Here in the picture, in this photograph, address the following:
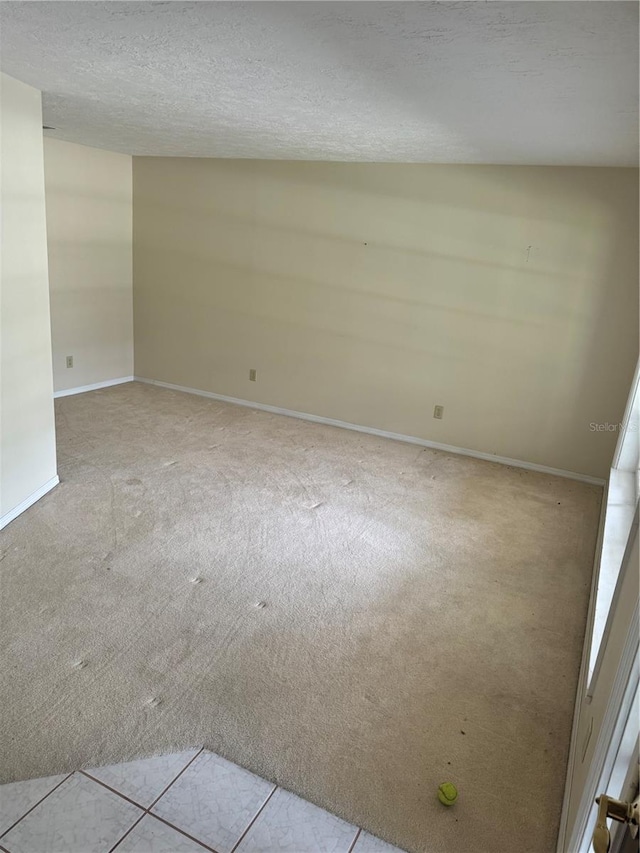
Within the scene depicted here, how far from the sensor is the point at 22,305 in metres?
3.05

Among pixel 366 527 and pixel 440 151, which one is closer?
pixel 366 527

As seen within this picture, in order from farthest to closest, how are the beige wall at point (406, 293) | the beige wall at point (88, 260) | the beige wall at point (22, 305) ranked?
the beige wall at point (88, 260) → the beige wall at point (406, 293) → the beige wall at point (22, 305)

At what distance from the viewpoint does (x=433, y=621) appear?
2656 millimetres

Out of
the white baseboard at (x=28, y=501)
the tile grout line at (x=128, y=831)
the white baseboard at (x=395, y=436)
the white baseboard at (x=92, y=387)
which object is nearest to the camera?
the tile grout line at (x=128, y=831)

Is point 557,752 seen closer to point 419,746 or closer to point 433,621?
point 419,746

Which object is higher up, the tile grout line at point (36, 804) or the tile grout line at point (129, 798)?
the tile grout line at point (129, 798)

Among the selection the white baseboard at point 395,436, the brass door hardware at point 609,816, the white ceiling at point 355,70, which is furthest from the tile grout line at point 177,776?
the white baseboard at point 395,436

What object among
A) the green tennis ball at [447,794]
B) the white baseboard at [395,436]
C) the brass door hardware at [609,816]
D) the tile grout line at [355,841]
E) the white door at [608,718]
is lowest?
the tile grout line at [355,841]

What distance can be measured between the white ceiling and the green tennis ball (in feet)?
7.46

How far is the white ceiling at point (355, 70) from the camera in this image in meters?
1.64

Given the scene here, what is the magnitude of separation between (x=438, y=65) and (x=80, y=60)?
1521 mm

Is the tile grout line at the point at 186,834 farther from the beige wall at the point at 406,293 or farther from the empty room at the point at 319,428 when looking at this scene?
the beige wall at the point at 406,293

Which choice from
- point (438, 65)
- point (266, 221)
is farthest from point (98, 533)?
point (266, 221)

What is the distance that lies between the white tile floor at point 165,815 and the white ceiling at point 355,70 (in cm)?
236
